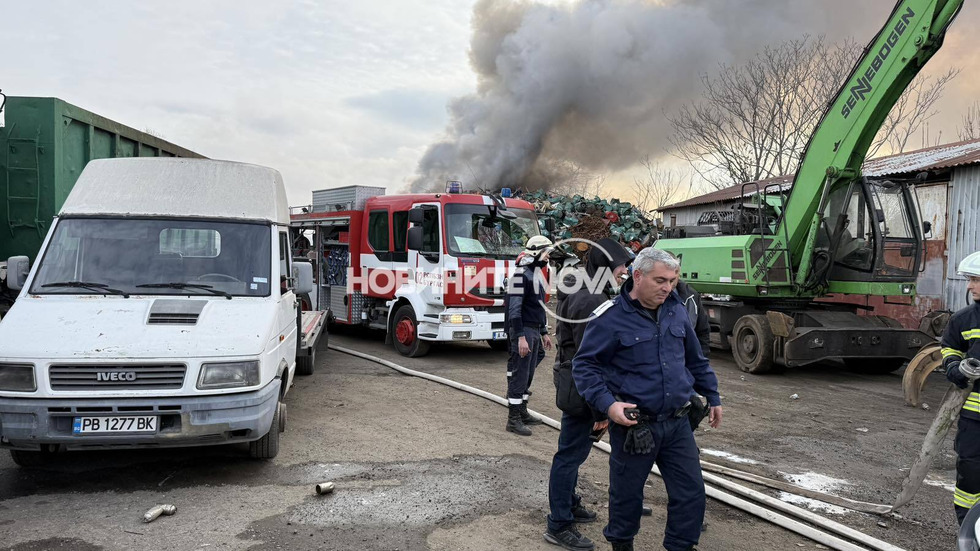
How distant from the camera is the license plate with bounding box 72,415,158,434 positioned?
423 centimetres

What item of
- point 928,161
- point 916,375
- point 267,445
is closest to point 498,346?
point 916,375

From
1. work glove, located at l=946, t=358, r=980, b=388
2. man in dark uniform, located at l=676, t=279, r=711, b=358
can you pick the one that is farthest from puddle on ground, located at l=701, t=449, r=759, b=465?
work glove, located at l=946, t=358, r=980, b=388

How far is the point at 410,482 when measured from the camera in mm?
4863

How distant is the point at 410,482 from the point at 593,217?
1969 cm

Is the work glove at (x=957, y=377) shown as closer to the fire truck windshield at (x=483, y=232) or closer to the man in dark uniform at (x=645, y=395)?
the man in dark uniform at (x=645, y=395)

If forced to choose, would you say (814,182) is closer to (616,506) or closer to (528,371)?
(528,371)

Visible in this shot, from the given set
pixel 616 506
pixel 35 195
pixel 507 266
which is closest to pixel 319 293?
pixel 507 266

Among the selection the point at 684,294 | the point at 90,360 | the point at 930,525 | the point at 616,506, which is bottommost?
the point at 930,525

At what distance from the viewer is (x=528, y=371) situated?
6289mm

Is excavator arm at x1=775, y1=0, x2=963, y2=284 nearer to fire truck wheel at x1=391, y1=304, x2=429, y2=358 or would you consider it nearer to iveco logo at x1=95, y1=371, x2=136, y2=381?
fire truck wheel at x1=391, y1=304, x2=429, y2=358

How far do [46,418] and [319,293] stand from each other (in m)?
7.91

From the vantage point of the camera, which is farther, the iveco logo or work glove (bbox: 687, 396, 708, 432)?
the iveco logo

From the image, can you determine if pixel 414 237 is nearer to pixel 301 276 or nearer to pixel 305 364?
pixel 305 364

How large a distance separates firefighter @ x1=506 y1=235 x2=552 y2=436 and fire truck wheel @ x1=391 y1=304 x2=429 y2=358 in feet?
12.9
